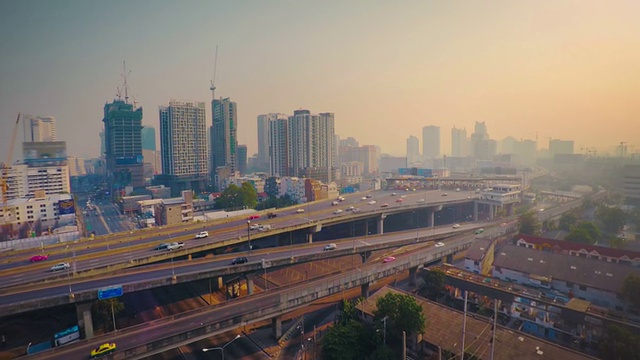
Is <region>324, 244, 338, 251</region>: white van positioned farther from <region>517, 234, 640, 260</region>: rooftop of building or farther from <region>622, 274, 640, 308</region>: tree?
<region>622, 274, 640, 308</region>: tree

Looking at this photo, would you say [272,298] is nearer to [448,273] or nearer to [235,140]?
[448,273]

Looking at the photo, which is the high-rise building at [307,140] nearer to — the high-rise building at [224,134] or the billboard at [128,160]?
the high-rise building at [224,134]

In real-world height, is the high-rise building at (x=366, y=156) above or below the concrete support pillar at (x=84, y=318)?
above

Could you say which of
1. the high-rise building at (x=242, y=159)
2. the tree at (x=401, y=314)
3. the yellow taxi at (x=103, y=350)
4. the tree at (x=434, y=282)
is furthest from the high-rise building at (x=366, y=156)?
the yellow taxi at (x=103, y=350)

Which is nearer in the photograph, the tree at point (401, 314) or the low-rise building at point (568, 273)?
the tree at point (401, 314)

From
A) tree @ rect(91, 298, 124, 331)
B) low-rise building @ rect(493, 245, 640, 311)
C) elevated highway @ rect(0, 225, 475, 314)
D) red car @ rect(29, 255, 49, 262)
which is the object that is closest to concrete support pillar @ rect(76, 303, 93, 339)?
elevated highway @ rect(0, 225, 475, 314)

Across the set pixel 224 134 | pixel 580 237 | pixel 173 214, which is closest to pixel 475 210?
pixel 580 237
